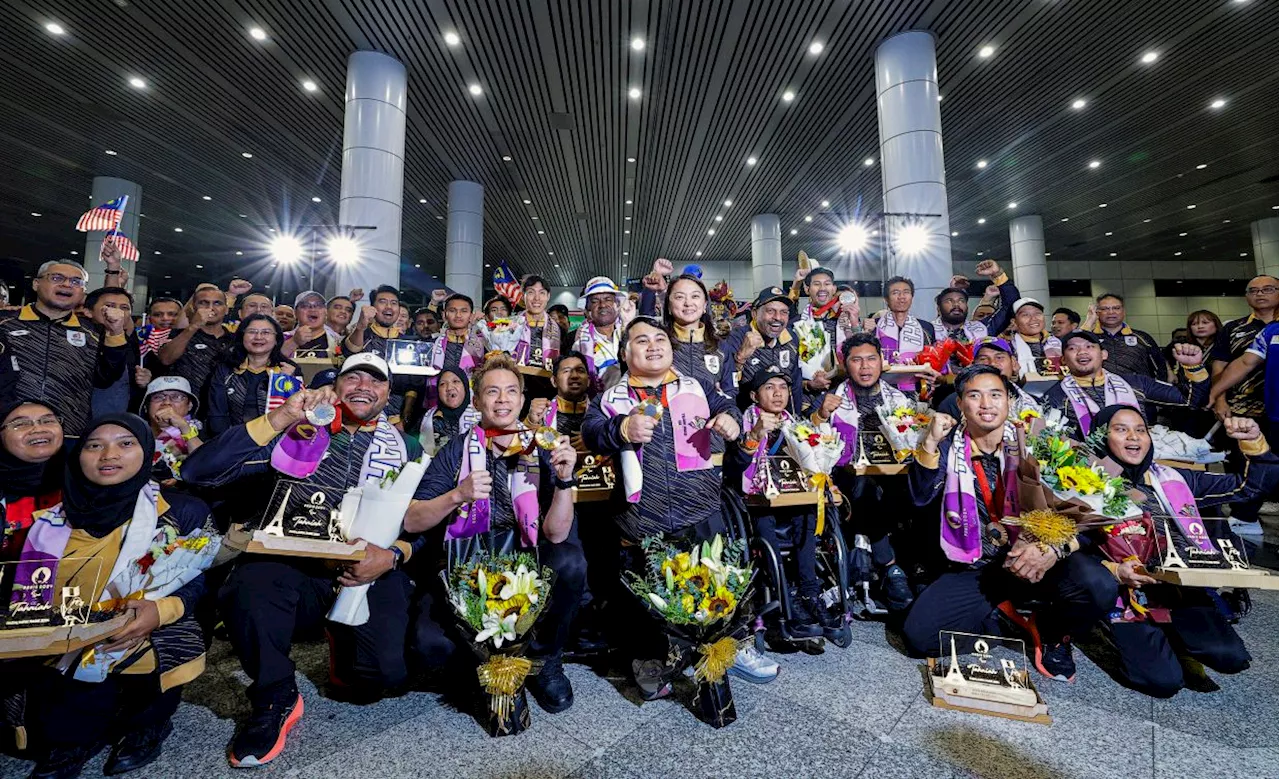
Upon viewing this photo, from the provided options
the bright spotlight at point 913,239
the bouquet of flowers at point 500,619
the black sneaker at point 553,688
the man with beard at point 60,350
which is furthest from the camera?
the bright spotlight at point 913,239

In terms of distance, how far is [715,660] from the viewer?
2541 mm

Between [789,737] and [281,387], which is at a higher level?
[281,387]

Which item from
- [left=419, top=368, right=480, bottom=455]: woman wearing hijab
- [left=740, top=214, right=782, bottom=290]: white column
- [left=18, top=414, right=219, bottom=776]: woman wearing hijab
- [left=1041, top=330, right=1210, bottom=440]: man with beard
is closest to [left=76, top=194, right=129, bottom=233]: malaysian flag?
[left=419, top=368, right=480, bottom=455]: woman wearing hijab

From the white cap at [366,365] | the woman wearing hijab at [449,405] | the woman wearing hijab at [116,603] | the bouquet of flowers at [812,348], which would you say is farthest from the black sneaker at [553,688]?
the bouquet of flowers at [812,348]

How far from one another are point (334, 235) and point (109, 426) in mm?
7153

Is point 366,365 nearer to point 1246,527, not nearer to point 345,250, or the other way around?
point 345,250

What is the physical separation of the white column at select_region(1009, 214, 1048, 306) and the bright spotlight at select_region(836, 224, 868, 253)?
481 cm

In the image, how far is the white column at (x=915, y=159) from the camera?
8.29m

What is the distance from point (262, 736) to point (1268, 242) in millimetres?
28137

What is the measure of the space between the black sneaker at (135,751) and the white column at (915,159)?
8.85m

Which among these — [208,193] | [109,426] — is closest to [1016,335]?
[109,426]

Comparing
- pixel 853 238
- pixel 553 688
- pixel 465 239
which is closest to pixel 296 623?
pixel 553 688

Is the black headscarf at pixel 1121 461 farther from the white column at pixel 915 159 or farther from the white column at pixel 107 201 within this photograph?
the white column at pixel 107 201

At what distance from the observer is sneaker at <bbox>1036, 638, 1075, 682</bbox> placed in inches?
121
